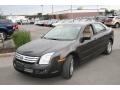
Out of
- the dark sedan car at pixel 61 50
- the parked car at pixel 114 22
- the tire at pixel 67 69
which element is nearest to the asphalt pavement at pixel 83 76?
the tire at pixel 67 69

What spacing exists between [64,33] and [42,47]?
1197 mm

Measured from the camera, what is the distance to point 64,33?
20.1 ft

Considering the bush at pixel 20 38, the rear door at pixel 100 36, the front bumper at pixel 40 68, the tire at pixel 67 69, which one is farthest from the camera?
the bush at pixel 20 38

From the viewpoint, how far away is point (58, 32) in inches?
248

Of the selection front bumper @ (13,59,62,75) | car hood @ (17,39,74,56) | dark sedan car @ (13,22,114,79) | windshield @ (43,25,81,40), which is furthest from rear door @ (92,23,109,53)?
front bumper @ (13,59,62,75)

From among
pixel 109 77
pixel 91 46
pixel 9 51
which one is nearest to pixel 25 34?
pixel 9 51

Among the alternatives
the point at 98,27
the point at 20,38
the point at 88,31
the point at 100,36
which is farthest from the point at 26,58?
the point at 20,38

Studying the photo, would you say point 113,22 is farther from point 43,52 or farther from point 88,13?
point 88,13

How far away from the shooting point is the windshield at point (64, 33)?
5.89 metres

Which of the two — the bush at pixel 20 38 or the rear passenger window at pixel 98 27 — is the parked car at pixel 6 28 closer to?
the bush at pixel 20 38

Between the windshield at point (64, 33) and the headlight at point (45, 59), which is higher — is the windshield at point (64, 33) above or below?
above

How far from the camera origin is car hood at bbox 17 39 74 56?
4939 mm

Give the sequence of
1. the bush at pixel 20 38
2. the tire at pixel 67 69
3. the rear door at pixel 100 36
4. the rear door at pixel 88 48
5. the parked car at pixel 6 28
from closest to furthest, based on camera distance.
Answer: the tire at pixel 67 69, the rear door at pixel 88 48, the rear door at pixel 100 36, the bush at pixel 20 38, the parked car at pixel 6 28

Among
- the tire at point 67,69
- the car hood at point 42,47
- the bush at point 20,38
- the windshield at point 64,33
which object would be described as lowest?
the tire at point 67,69
